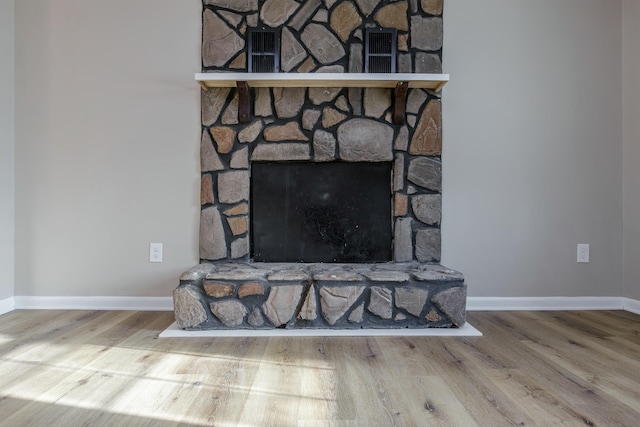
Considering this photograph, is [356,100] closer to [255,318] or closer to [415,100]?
[415,100]

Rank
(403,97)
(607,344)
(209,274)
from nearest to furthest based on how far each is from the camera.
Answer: (607,344), (209,274), (403,97)

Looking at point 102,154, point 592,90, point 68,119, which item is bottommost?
point 102,154

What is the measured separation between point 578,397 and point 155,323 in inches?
78.4

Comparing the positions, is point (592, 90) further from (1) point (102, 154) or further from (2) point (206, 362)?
(1) point (102, 154)

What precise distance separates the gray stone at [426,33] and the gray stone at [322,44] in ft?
1.55

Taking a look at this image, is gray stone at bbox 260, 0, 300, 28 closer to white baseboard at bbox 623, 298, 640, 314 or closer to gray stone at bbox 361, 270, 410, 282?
gray stone at bbox 361, 270, 410, 282

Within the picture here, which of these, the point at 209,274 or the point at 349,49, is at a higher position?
the point at 349,49

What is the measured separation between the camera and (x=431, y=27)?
2.49 metres

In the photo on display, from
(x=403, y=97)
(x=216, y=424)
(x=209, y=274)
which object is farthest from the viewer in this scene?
(x=403, y=97)

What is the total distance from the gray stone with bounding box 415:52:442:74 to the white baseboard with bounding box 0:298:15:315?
290cm

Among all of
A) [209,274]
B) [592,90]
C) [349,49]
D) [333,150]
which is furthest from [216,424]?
[592,90]

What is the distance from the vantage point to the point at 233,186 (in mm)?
2473

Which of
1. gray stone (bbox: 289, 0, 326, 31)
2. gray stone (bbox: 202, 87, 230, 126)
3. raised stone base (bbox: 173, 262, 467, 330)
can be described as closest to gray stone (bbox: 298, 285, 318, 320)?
raised stone base (bbox: 173, 262, 467, 330)

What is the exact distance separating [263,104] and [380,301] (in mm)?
1393
